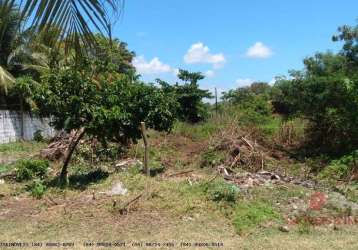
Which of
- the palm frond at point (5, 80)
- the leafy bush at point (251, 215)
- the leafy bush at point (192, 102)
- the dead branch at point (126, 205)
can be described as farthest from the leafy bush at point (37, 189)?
the leafy bush at point (192, 102)

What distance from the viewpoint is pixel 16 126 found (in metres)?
21.3

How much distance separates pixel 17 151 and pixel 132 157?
5.61 metres

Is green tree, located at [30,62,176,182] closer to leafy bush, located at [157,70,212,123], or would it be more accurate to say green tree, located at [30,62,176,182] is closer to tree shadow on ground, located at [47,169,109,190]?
tree shadow on ground, located at [47,169,109,190]

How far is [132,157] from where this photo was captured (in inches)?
522

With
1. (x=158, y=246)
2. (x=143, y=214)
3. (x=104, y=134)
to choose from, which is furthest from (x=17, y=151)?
(x=158, y=246)

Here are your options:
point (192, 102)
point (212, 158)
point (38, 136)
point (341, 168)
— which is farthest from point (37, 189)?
point (192, 102)

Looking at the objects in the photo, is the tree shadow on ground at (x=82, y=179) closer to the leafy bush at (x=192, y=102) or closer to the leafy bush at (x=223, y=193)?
the leafy bush at (x=223, y=193)

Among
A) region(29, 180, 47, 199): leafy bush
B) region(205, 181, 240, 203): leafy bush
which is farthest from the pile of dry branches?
region(29, 180, 47, 199): leafy bush

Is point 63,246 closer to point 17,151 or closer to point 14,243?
point 14,243

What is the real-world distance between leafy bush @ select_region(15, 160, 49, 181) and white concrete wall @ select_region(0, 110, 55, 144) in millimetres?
8786

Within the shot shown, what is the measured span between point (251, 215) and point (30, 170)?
5764mm

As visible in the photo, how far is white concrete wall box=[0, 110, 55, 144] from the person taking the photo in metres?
20.1

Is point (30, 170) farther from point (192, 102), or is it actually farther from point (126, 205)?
point (192, 102)

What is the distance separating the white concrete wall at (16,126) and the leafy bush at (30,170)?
28.8 feet
